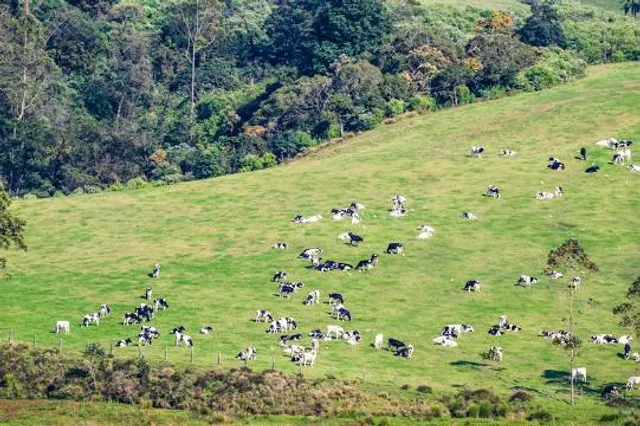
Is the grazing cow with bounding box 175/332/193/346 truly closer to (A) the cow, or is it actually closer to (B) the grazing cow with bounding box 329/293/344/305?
(A) the cow

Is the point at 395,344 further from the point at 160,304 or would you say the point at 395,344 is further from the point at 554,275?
the point at 554,275

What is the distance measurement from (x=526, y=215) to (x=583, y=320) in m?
24.2

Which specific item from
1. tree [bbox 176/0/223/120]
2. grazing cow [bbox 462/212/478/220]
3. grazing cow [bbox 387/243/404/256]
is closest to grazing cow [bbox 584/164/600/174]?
grazing cow [bbox 462/212/478/220]

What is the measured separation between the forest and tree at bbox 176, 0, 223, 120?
0.28 m

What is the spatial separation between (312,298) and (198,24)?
10670cm

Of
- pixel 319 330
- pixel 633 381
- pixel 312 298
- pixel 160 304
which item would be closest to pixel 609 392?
pixel 633 381

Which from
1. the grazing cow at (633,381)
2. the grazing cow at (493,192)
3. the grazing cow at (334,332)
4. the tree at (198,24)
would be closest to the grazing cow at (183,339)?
the grazing cow at (334,332)

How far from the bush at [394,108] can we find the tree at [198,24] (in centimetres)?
4504

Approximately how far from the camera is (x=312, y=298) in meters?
83.7

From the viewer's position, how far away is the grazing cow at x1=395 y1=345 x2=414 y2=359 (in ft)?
244

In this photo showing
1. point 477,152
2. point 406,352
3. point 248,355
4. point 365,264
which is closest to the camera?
point 248,355

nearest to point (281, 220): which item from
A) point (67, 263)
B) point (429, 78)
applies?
point (67, 263)

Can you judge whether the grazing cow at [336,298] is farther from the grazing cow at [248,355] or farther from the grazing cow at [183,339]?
the grazing cow at [183,339]

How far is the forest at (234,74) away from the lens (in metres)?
146
